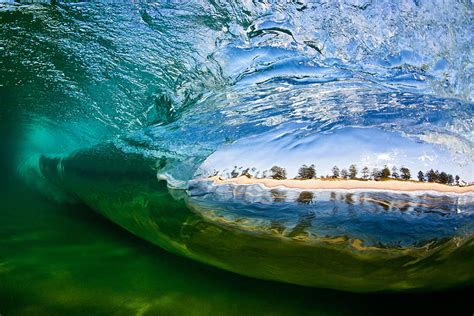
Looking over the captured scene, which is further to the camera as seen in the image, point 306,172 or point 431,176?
point 306,172

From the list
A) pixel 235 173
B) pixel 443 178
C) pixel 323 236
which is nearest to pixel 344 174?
pixel 323 236

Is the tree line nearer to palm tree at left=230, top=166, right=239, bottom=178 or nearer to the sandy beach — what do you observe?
the sandy beach

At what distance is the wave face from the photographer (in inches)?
71.8

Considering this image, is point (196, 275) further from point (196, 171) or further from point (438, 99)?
point (438, 99)

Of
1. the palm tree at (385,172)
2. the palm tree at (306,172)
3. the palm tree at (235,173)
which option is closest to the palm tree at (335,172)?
the palm tree at (306,172)

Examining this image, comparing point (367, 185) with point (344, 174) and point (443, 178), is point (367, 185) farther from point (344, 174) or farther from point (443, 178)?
point (443, 178)

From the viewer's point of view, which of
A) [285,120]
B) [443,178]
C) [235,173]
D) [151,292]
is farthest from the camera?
[285,120]

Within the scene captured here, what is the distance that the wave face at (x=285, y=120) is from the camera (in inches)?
71.8

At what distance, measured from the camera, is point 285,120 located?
275 centimetres

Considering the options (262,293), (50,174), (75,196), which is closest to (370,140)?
(262,293)

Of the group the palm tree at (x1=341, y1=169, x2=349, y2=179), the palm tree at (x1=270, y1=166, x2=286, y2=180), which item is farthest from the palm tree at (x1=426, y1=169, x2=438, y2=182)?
the palm tree at (x1=270, y1=166, x2=286, y2=180)

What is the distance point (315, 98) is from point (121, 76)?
3.46m

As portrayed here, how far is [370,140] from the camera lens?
2.00 metres

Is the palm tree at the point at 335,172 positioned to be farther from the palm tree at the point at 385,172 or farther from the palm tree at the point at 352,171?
the palm tree at the point at 385,172
